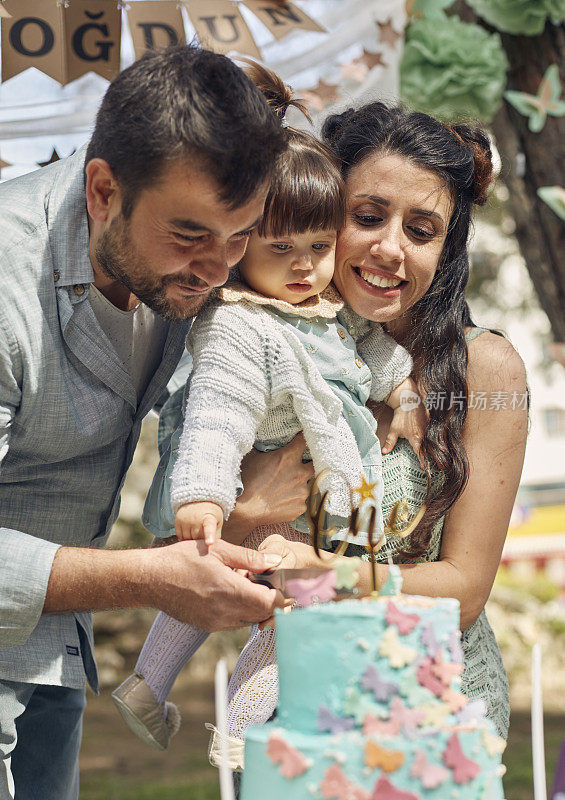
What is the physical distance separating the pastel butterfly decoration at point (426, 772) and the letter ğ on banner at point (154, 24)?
2.53m

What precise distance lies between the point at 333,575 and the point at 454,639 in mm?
242

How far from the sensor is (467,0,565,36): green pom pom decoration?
161 inches

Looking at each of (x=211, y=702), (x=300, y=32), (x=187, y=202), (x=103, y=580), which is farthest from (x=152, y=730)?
(x=211, y=702)

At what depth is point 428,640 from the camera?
1.65 m

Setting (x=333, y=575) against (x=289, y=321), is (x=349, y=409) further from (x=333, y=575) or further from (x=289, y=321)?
(x=333, y=575)

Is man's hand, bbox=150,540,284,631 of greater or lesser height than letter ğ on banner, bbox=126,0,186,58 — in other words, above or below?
below

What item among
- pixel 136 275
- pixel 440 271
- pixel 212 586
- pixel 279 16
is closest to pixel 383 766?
pixel 212 586

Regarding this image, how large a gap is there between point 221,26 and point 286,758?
8.83ft

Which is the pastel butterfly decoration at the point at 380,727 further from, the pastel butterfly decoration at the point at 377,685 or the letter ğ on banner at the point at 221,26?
the letter ğ on banner at the point at 221,26

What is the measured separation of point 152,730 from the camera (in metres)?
2.55

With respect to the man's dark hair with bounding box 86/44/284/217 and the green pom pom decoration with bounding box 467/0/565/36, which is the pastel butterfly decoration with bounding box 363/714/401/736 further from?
the green pom pom decoration with bounding box 467/0/565/36

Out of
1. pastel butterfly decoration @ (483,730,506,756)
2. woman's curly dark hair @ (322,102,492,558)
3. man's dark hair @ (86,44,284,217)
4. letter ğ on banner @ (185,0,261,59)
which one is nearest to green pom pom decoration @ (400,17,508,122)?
letter ğ on banner @ (185,0,261,59)

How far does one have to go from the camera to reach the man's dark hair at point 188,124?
2.09m

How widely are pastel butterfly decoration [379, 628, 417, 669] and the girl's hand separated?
0.54 metres
